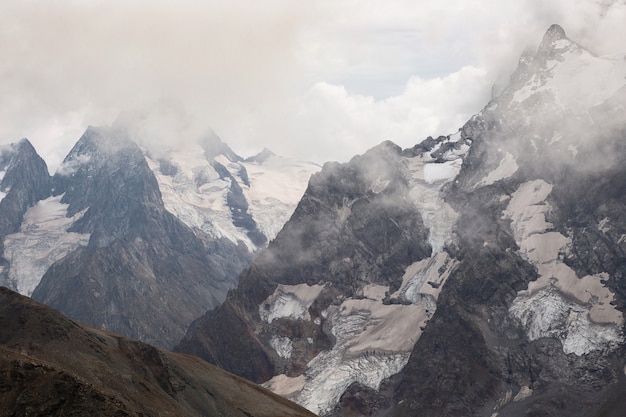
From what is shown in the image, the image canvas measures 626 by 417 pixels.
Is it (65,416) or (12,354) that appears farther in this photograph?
(12,354)

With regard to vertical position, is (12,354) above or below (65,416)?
above

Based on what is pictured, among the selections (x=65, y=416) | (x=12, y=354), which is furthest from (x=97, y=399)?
(x=12, y=354)

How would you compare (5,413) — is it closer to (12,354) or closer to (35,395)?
(35,395)

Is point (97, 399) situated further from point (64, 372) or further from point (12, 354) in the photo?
point (12, 354)

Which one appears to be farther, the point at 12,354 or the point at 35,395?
the point at 12,354

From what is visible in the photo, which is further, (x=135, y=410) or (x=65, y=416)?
(x=135, y=410)

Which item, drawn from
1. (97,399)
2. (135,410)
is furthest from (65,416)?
(135,410)

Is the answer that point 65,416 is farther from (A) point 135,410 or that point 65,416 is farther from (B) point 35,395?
(A) point 135,410
